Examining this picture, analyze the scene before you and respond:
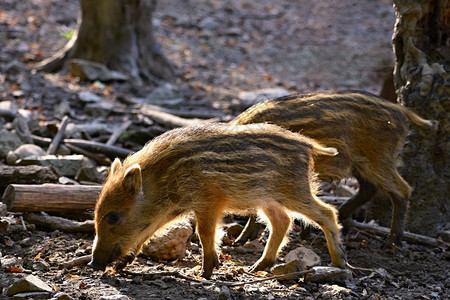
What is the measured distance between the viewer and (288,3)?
16141mm

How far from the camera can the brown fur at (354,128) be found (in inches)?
196

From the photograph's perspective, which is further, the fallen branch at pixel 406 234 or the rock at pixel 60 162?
the rock at pixel 60 162

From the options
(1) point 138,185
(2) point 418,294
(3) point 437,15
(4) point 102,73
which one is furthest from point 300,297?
(4) point 102,73

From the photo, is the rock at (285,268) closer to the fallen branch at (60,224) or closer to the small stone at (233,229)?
the small stone at (233,229)

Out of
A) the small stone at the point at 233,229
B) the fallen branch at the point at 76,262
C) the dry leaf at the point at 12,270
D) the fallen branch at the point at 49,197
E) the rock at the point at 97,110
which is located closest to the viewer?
the dry leaf at the point at 12,270

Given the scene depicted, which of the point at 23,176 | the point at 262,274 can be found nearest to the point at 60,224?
the point at 23,176

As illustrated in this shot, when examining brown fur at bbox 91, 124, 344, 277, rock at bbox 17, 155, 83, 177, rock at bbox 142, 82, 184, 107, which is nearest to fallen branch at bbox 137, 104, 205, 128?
rock at bbox 142, 82, 184, 107

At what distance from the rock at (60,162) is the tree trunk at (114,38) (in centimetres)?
439

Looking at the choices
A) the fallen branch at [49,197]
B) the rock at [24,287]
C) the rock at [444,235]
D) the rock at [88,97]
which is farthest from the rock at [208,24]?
the rock at [24,287]

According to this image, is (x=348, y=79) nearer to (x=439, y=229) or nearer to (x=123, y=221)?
(x=439, y=229)

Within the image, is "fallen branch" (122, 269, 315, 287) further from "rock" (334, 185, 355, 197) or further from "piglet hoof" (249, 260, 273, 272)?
"rock" (334, 185, 355, 197)

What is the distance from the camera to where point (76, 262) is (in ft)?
13.9

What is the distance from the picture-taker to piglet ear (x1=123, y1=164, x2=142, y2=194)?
4.12 metres

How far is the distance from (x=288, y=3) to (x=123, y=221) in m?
12.8
